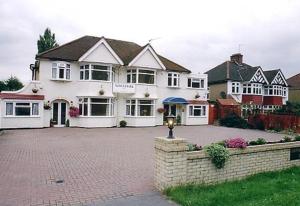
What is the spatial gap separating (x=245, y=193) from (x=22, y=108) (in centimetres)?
1956

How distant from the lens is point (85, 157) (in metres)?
10.5

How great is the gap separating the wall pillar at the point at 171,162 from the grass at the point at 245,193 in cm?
20

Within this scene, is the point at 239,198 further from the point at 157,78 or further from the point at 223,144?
the point at 157,78

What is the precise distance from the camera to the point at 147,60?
1022 inches

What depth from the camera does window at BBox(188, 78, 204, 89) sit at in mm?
29375

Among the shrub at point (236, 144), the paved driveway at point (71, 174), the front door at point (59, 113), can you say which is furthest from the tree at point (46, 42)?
the shrub at point (236, 144)

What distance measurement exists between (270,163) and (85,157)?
6448 mm

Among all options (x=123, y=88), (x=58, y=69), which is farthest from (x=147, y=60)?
(x=58, y=69)

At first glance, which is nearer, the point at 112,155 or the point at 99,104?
the point at 112,155

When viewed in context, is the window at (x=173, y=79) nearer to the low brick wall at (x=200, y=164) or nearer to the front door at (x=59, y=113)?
the front door at (x=59, y=113)

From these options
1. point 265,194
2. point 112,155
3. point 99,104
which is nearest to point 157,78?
point 99,104

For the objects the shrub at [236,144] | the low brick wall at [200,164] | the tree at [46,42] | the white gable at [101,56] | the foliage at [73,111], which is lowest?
the low brick wall at [200,164]

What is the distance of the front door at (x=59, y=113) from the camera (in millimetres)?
23266

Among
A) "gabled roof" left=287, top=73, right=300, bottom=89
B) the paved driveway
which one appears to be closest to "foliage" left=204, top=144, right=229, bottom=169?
the paved driveway
